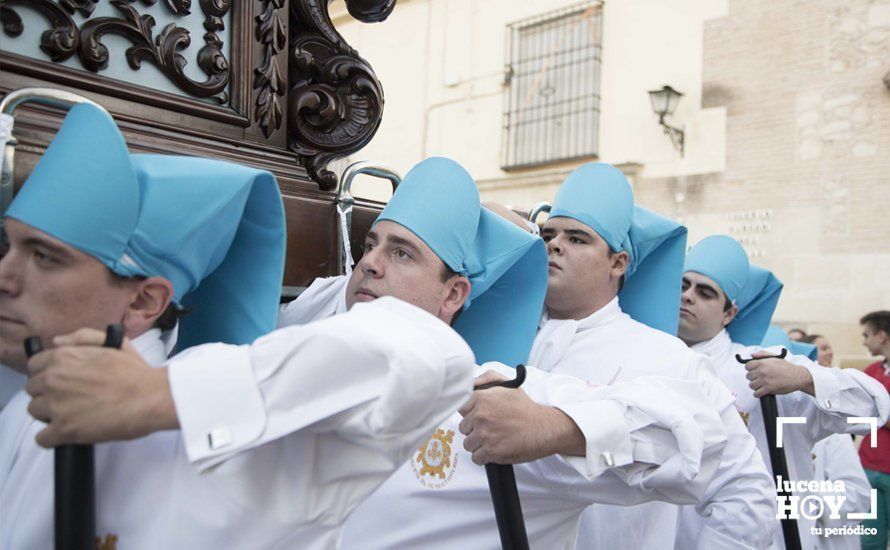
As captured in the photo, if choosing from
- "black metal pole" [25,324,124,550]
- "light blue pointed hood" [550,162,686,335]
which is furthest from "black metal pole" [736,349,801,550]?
"black metal pole" [25,324,124,550]

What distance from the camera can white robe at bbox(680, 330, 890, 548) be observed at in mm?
4359

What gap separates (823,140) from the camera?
956cm

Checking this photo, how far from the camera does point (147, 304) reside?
4.98ft

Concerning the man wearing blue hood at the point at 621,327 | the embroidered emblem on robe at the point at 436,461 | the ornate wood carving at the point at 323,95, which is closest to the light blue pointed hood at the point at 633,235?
the man wearing blue hood at the point at 621,327

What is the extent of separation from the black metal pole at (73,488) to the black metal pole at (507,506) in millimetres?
751

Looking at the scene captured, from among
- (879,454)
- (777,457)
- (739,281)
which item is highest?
(739,281)

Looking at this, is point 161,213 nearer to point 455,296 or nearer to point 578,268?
point 455,296

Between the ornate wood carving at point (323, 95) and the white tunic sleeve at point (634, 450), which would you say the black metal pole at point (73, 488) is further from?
the ornate wood carving at point (323, 95)

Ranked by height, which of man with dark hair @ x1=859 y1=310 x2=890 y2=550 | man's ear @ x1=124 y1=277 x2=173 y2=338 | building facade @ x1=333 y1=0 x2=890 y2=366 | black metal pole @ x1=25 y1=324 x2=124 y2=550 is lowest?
man with dark hair @ x1=859 y1=310 x2=890 y2=550

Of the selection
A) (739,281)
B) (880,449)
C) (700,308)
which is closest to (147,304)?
(700,308)

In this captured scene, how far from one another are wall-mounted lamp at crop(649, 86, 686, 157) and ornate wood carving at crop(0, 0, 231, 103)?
8.95 metres

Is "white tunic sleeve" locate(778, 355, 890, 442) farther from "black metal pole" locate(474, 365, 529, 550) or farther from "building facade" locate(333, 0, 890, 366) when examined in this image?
"building facade" locate(333, 0, 890, 366)

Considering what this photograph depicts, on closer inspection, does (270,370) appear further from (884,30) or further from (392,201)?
(884,30)

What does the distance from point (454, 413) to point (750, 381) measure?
8.70 feet
